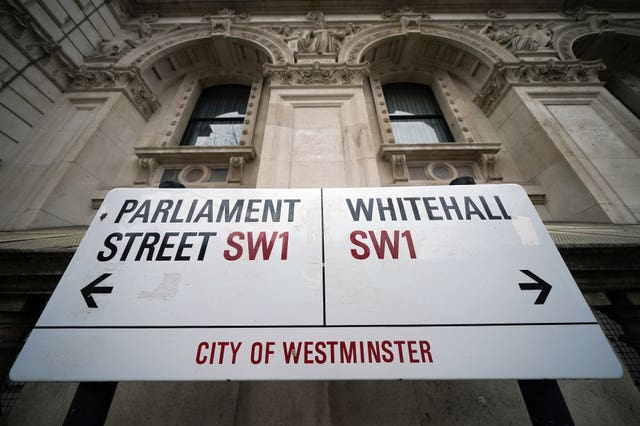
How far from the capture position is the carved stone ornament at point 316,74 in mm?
5383

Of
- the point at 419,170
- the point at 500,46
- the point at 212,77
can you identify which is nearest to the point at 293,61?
the point at 212,77

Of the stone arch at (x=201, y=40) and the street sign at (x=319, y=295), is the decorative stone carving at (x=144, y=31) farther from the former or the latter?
the street sign at (x=319, y=295)

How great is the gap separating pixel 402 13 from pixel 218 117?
6.49m

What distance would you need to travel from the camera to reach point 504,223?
6.35 feet

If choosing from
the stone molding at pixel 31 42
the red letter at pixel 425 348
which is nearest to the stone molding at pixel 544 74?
the red letter at pixel 425 348

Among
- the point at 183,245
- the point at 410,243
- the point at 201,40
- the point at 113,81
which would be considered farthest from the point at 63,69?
the point at 410,243

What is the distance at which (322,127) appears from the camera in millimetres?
4570

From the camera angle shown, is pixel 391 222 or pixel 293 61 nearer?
pixel 391 222

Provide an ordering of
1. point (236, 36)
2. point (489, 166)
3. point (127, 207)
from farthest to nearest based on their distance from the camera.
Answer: point (236, 36) → point (489, 166) → point (127, 207)

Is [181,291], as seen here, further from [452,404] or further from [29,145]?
[29,145]

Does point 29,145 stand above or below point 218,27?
below

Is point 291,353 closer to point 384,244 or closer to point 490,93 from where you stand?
point 384,244

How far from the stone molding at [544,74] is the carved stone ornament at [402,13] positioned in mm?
3222

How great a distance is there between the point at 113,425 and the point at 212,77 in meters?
8.31
